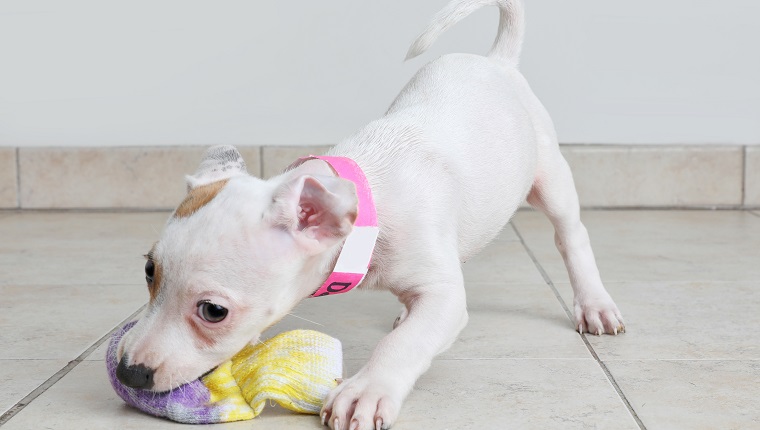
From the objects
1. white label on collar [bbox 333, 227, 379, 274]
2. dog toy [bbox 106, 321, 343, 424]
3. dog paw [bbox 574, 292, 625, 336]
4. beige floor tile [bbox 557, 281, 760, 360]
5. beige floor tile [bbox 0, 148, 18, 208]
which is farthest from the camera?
beige floor tile [bbox 0, 148, 18, 208]

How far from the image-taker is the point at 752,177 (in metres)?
5.53

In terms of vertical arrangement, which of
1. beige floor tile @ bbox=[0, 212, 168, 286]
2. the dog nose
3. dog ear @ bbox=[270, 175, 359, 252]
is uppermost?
dog ear @ bbox=[270, 175, 359, 252]

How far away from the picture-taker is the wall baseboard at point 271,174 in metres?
5.54

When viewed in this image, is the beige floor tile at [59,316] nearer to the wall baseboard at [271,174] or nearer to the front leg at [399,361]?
the front leg at [399,361]

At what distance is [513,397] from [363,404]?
1.37ft

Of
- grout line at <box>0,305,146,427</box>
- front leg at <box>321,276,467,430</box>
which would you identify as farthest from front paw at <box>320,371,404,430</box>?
grout line at <box>0,305,146,427</box>

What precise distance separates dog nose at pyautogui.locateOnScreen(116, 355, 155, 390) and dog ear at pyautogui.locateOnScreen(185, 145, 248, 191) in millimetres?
Result: 455

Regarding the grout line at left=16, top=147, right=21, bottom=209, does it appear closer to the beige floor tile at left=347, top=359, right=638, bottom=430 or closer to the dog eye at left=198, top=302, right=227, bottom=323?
the beige floor tile at left=347, top=359, right=638, bottom=430

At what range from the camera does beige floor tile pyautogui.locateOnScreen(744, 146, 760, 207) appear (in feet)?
18.0

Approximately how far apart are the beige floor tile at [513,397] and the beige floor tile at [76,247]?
156 centimetres

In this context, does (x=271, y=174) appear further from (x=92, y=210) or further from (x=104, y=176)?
(x=92, y=210)

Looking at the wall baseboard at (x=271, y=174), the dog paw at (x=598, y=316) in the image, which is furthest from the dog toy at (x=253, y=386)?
the wall baseboard at (x=271, y=174)

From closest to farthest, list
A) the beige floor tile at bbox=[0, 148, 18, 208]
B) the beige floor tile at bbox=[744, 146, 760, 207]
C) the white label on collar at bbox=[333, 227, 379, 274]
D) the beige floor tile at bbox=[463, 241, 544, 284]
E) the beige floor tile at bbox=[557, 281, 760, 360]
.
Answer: the white label on collar at bbox=[333, 227, 379, 274], the beige floor tile at bbox=[557, 281, 760, 360], the beige floor tile at bbox=[463, 241, 544, 284], the beige floor tile at bbox=[744, 146, 760, 207], the beige floor tile at bbox=[0, 148, 18, 208]

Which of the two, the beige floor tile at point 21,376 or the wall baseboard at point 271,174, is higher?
the beige floor tile at point 21,376
